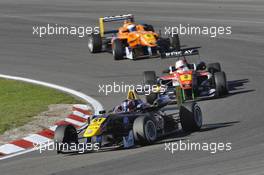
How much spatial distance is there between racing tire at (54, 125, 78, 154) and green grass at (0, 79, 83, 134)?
2555 mm

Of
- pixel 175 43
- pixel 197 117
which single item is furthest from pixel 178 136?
pixel 175 43

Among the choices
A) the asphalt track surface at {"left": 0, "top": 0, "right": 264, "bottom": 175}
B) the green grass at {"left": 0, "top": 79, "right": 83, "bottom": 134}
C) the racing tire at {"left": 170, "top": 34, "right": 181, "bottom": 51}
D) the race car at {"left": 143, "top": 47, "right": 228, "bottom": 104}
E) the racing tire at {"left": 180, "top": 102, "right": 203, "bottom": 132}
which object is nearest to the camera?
the asphalt track surface at {"left": 0, "top": 0, "right": 264, "bottom": 175}

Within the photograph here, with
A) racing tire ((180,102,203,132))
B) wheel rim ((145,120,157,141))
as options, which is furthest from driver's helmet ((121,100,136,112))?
racing tire ((180,102,203,132))

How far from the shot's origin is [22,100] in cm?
2409

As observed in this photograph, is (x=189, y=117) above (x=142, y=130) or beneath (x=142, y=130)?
above

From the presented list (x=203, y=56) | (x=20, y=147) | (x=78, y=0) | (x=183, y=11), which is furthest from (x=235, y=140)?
(x=78, y=0)

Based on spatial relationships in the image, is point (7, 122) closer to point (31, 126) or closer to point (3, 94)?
point (31, 126)

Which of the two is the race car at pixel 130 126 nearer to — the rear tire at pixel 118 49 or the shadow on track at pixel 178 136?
the shadow on track at pixel 178 136

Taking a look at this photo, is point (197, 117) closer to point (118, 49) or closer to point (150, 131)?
point (150, 131)

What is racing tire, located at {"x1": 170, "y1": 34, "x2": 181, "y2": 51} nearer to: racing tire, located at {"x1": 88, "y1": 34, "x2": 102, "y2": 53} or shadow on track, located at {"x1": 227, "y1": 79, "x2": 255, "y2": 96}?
racing tire, located at {"x1": 88, "y1": 34, "x2": 102, "y2": 53}

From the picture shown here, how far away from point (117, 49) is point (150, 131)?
1236cm

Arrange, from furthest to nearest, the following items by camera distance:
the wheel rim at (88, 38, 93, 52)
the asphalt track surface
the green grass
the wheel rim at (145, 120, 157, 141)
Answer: the wheel rim at (88, 38, 93, 52)
the green grass
the wheel rim at (145, 120, 157, 141)
the asphalt track surface

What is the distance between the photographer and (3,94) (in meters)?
25.2

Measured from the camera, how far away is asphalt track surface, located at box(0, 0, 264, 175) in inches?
646
